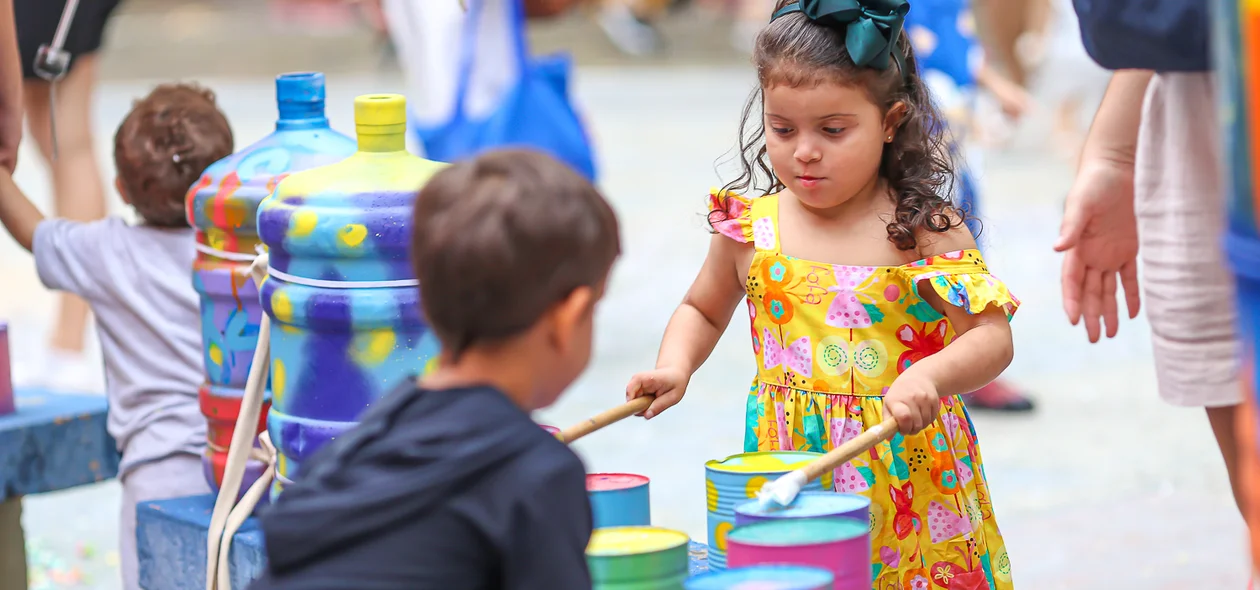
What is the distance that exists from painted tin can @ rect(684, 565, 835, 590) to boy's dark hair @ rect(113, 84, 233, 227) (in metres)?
1.61

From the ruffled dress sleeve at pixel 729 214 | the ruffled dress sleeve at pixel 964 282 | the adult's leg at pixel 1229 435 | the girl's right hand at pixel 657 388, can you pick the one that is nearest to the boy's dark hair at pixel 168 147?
the ruffled dress sleeve at pixel 729 214

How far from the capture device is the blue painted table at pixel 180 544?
2.21 m

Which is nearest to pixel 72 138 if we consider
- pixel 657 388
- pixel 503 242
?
pixel 657 388

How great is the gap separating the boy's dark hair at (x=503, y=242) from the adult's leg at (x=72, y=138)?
3.13 meters

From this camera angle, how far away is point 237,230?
2.32 meters

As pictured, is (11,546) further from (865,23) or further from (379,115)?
(865,23)

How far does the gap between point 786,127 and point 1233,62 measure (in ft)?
3.19

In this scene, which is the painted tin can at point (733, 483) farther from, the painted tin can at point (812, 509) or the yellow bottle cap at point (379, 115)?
the yellow bottle cap at point (379, 115)

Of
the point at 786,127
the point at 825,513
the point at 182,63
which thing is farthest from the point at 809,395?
the point at 182,63

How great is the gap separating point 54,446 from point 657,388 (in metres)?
1.36

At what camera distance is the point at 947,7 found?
4266 millimetres

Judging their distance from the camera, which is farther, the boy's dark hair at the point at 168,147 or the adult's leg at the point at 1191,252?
the boy's dark hair at the point at 168,147

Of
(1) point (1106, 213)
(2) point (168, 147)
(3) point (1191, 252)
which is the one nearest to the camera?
(3) point (1191, 252)

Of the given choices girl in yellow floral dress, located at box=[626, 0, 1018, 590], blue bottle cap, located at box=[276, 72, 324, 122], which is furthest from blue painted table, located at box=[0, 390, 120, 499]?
girl in yellow floral dress, located at box=[626, 0, 1018, 590]
